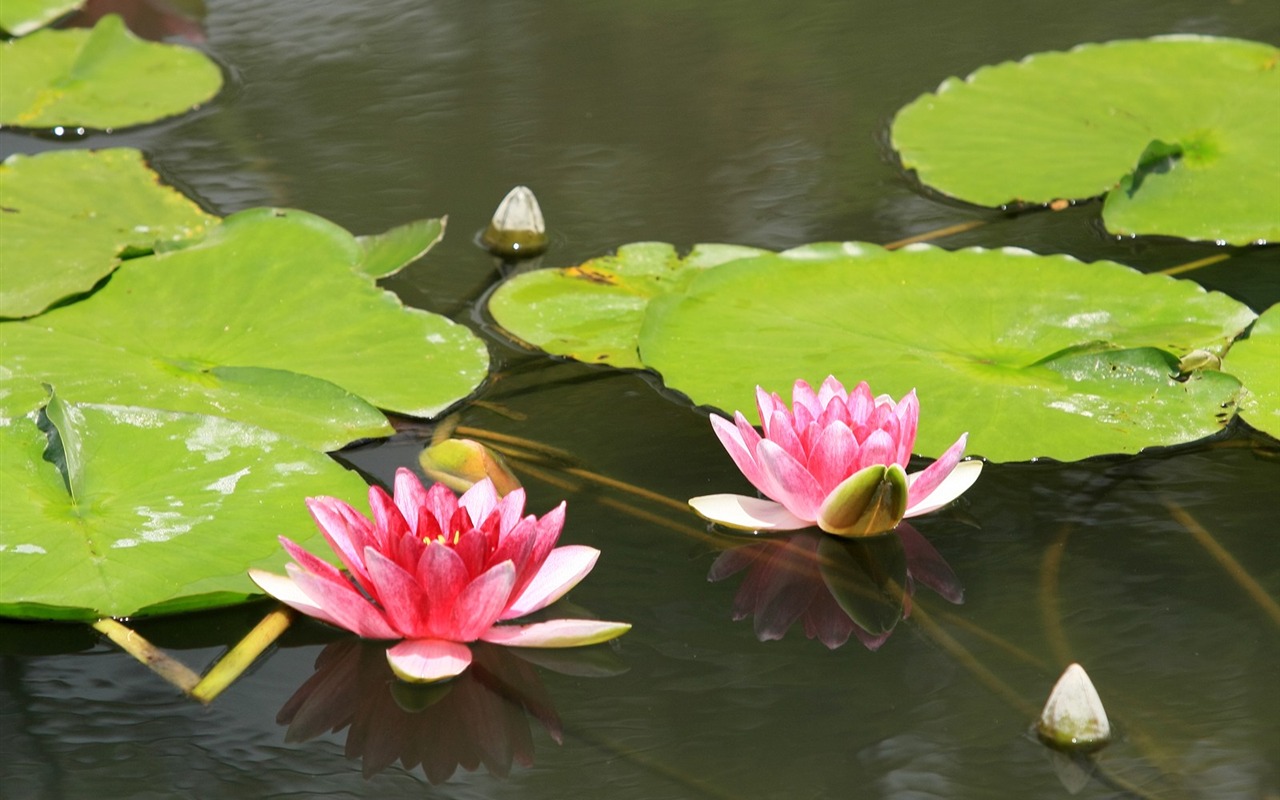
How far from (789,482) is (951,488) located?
0.22 m

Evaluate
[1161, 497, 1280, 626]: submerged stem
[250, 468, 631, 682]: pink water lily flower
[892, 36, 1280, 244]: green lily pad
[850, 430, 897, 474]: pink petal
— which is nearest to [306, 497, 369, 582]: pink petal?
[250, 468, 631, 682]: pink water lily flower

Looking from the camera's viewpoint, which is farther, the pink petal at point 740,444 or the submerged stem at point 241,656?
the pink petal at point 740,444

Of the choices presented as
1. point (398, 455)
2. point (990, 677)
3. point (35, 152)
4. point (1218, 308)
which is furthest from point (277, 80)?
point (990, 677)

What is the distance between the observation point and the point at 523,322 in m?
2.09

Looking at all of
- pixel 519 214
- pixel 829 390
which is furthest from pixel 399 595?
pixel 519 214

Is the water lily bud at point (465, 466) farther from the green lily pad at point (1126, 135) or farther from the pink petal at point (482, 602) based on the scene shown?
the green lily pad at point (1126, 135)

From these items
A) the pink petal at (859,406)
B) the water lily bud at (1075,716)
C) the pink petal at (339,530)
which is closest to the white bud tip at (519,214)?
the pink petal at (859,406)

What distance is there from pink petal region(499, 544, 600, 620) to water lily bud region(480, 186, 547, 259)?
102cm

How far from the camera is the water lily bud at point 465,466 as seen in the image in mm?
1685

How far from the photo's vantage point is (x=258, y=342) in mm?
1970

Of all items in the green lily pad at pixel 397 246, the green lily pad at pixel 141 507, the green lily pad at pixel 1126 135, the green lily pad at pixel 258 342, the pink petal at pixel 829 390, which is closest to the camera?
the green lily pad at pixel 141 507

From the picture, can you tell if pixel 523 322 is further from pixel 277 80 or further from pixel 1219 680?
pixel 277 80

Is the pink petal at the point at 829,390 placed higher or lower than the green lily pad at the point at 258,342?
higher

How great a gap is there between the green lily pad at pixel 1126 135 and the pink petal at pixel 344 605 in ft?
→ 5.05
